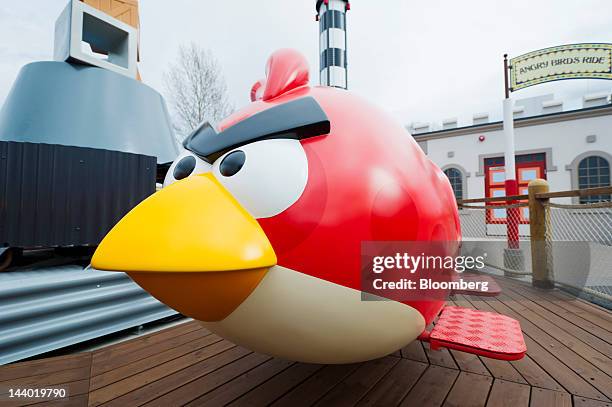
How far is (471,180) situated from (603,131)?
3047mm

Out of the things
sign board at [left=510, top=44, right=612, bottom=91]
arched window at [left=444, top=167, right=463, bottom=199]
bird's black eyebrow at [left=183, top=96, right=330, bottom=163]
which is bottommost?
bird's black eyebrow at [left=183, top=96, right=330, bottom=163]

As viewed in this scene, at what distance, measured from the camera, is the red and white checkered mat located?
51.3 inches

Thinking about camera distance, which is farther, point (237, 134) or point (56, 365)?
point (56, 365)

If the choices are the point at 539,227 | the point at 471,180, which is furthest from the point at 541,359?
the point at 471,180

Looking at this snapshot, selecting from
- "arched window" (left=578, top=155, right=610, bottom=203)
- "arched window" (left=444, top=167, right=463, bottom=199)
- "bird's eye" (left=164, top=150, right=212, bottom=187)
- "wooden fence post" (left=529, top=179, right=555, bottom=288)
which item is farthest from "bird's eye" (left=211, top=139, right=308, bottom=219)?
"arched window" (left=578, top=155, right=610, bottom=203)

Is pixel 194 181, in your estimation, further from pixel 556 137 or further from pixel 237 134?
pixel 556 137

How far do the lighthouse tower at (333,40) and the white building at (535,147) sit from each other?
4.64 m

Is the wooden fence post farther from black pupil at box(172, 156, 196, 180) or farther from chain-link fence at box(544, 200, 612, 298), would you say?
black pupil at box(172, 156, 196, 180)

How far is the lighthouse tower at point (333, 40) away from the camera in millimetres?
6176

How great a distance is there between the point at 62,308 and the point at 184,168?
1.60 metres

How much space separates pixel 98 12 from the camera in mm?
3805

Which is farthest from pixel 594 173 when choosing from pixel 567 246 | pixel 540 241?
pixel 540 241

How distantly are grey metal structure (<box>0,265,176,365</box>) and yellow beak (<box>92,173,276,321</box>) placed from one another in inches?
61.9
